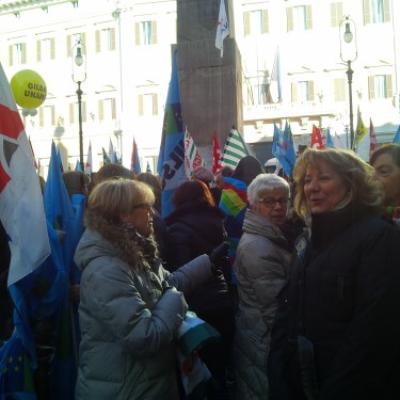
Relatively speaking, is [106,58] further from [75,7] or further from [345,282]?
[345,282]

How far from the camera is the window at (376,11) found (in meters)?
29.0

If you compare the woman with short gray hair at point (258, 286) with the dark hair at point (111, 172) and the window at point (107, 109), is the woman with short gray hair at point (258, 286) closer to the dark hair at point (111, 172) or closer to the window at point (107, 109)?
the dark hair at point (111, 172)

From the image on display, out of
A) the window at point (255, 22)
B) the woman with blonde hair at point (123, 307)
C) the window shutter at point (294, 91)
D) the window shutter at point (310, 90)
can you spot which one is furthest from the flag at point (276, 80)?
the woman with blonde hair at point (123, 307)

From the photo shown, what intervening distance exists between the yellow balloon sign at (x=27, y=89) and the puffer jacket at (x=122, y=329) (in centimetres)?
678

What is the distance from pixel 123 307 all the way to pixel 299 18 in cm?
3020

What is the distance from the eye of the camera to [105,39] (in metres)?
33.2

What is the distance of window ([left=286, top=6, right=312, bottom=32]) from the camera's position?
2989 centimetres

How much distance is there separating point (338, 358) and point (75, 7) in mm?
36434

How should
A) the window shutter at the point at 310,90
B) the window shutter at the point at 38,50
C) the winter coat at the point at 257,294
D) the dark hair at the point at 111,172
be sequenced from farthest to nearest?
the window shutter at the point at 38,50 < the window shutter at the point at 310,90 < the dark hair at the point at 111,172 < the winter coat at the point at 257,294

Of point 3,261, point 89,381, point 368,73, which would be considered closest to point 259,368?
point 89,381

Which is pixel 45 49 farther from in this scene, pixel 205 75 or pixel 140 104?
pixel 205 75

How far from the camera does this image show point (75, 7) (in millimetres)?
35000

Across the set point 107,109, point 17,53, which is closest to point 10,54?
point 17,53

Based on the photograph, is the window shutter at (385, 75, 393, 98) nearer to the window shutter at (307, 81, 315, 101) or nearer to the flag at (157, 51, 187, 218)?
the window shutter at (307, 81, 315, 101)
